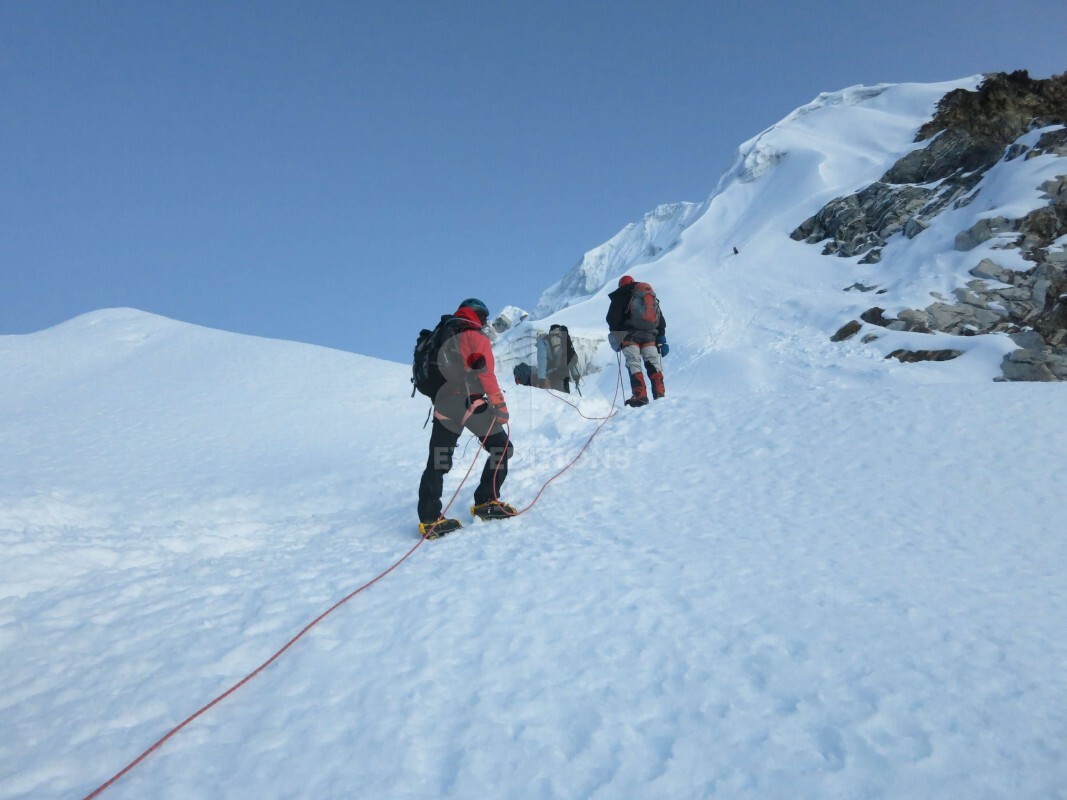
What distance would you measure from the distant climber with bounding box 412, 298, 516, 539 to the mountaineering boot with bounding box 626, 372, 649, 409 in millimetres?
3631

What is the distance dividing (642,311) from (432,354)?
4.30 m

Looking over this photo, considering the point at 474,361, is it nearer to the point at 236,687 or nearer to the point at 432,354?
the point at 432,354

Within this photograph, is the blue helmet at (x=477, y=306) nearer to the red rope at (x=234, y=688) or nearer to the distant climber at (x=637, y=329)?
the red rope at (x=234, y=688)

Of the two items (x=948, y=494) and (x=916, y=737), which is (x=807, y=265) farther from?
(x=916, y=737)

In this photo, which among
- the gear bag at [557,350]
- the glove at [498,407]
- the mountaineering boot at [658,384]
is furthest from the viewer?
the gear bag at [557,350]

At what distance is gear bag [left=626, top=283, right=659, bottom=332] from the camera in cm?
797

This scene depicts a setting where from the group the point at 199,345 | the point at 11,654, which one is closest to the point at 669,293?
the point at 199,345

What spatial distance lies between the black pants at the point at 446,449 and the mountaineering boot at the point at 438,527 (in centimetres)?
5

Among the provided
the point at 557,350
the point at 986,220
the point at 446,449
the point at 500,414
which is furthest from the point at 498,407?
the point at 986,220

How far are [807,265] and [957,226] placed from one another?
6.37 metres

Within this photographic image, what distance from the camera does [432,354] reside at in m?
4.55

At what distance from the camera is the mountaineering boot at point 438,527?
4549 mm

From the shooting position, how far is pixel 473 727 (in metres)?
2.18

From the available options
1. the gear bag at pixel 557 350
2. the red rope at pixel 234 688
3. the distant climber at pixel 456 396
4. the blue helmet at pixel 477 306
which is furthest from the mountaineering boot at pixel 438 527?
the gear bag at pixel 557 350
